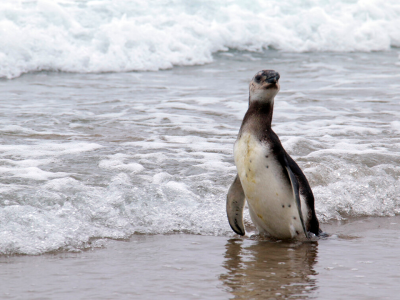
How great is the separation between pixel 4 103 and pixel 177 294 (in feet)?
19.8

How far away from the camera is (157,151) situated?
5551mm

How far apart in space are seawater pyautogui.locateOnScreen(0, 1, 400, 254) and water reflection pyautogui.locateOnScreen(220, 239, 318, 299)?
1.32 ft

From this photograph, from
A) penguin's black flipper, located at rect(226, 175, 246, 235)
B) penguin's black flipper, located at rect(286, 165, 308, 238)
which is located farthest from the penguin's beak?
penguin's black flipper, located at rect(226, 175, 246, 235)

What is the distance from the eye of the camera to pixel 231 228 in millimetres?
3748

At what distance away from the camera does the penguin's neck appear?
12.0ft

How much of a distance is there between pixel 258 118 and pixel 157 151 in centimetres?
Result: 204

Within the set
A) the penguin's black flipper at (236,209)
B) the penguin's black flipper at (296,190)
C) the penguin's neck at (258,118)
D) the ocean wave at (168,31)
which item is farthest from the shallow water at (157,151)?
the ocean wave at (168,31)

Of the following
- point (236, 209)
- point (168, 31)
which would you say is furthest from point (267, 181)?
point (168, 31)

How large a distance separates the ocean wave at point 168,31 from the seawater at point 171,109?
0.04m

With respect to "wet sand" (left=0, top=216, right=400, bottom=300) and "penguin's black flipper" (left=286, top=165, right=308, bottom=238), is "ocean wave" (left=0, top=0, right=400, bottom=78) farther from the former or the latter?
"penguin's black flipper" (left=286, top=165, right=308, bottom=238)

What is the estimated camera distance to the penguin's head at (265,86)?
11.7ft

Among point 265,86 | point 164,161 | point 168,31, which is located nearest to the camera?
point 265,86

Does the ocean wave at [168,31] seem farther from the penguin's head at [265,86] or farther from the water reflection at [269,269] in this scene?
the water reflection at [269,269]

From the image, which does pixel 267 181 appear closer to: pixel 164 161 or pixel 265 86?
pixel 265 86
